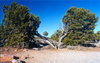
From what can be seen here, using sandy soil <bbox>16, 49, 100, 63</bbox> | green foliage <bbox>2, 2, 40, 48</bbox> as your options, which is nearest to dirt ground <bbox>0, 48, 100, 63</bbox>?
sandy soil <bbox>16, 49, 100, 63</bbox>

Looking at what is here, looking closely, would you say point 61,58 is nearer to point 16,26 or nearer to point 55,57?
point 55,57

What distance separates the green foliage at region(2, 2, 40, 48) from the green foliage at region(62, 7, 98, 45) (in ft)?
26.1

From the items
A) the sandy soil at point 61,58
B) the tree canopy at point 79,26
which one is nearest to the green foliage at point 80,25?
the tree canopy at point 79,26

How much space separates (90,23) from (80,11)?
130 inches

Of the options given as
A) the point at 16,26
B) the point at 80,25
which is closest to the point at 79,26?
the point at 80,25

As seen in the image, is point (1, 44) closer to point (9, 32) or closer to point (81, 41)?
point (9, 32)

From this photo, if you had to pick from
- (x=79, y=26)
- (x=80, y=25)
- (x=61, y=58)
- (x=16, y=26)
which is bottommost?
(x=61, y=58)

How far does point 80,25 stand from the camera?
47.9 feet

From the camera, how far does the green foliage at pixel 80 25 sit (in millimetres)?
14227

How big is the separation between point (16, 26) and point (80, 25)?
11605mm

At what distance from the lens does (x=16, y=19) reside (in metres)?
10.9

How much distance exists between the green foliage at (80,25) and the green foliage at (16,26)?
7.95m

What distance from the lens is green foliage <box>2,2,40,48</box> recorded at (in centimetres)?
1059

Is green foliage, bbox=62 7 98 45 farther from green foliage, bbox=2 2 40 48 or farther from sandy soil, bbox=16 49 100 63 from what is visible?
green foliage, bbox=2 2 40 48
